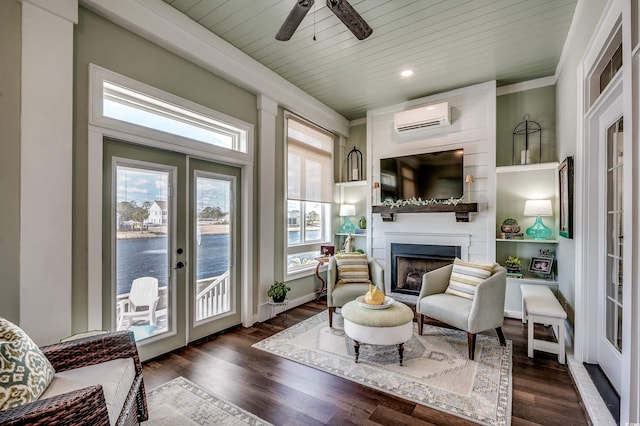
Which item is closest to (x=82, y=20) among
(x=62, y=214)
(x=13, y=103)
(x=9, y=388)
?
(x=13, y=103)

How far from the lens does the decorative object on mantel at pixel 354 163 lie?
5566 millimetres

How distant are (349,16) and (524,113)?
10.8 feet

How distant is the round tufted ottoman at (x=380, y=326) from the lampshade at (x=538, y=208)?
2309 millimetres

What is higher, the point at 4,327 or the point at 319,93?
the point at 319,93

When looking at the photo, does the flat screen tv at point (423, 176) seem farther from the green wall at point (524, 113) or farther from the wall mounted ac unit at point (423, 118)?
the green wall at point (524, 113)

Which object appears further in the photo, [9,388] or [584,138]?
[584,138]

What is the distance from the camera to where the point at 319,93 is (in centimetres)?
453

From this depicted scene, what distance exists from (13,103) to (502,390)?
13.1 feet

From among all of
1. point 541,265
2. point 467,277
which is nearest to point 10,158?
point 467,277

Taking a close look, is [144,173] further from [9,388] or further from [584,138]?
[584,138]

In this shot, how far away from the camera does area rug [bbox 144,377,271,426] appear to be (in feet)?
6.41

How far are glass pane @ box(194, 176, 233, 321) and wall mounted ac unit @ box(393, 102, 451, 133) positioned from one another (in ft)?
9.02

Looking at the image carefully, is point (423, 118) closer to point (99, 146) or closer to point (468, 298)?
point (468, 298)

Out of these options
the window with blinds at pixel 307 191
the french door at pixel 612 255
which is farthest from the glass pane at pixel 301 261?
the french door at pixel 612 255
